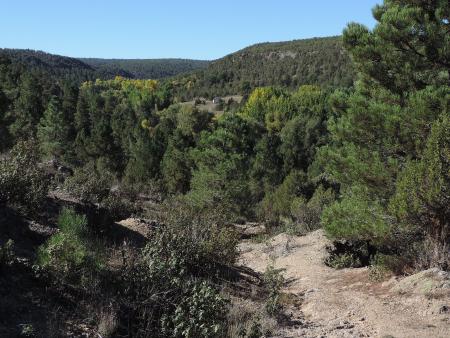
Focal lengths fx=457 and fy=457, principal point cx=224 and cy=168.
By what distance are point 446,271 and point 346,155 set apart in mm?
2758

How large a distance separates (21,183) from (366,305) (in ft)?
19.5

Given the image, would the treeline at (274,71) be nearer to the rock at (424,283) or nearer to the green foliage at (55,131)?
the green foliage at (55,131)

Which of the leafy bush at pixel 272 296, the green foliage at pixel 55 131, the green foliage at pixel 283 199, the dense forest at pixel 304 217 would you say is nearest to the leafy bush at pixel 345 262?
the dense forest at pixel 304 217

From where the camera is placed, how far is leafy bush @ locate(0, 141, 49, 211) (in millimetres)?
7508

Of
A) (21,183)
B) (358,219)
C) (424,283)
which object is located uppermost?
(21,183)

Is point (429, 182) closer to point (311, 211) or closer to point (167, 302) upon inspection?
point (167, 302)

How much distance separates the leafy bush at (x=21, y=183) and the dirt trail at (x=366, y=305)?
15.5 ft

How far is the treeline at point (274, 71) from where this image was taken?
96.0m

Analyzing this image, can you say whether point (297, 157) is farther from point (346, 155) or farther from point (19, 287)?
point (19, 287)

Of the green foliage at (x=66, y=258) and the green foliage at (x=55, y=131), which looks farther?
the green foliage at (x=55, y=131)

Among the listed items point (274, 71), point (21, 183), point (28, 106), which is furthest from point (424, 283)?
point (274, 71)

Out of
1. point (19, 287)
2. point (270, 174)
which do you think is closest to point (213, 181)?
point (270, 174)

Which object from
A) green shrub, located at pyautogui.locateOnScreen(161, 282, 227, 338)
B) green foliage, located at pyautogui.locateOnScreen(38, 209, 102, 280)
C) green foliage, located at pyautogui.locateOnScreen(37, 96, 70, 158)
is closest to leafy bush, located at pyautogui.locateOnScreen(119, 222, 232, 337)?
green shrub, located at pyautogui.locateOnScreen(161, 282, 227, 338)

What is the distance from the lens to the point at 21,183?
25.3 feet
